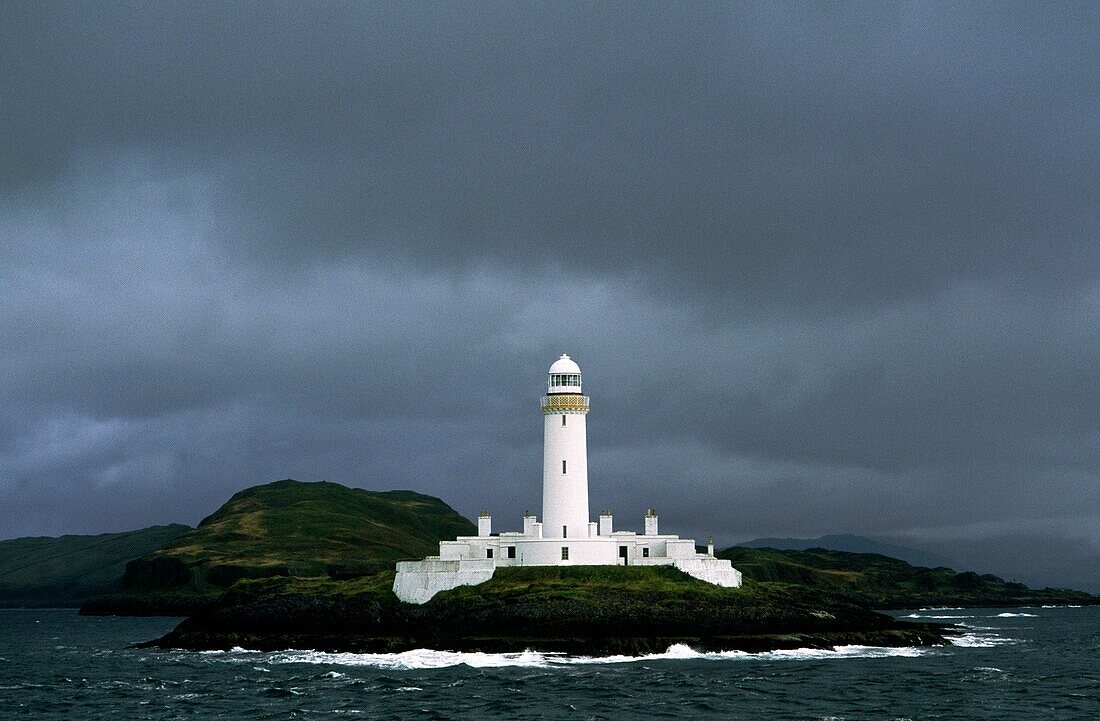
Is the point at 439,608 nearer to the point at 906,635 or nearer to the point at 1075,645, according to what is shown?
the point at 906,635

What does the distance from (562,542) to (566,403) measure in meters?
9.78

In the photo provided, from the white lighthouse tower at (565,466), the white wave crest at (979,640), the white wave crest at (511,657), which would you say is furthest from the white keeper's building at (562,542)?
the white wave crest at (979,640)

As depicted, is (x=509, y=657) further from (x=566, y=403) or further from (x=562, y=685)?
(x=566, y=403)

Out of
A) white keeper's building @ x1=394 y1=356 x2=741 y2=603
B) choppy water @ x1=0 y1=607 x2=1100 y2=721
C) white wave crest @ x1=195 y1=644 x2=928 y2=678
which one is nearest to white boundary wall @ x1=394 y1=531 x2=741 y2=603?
white keeper's building @ x1=394 y1=356 x2=741 y2=603

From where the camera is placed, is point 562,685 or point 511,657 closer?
point 562,685

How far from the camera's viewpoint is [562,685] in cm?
5731

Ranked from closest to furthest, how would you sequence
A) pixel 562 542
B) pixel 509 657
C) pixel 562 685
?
pixel 562 685
pixel 509 657
pixel 562 542

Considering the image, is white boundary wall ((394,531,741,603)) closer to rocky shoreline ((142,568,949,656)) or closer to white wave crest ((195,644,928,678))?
rocky shoreline ((142,568,949,656))

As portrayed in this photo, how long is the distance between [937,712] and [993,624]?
260 feet

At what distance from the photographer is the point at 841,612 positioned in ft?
270

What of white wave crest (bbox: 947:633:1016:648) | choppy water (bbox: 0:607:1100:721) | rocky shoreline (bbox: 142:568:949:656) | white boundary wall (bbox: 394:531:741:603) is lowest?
choppy water (bbox: 0:607:1100:721)

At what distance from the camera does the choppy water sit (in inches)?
1989

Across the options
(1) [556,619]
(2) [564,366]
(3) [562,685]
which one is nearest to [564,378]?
(2) [564,366]

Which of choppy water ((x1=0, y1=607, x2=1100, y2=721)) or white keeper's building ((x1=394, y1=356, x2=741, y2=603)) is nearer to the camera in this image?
choppy water ((x1=0, y1=607, x2=1100, y2=721))
